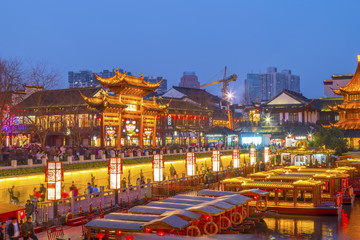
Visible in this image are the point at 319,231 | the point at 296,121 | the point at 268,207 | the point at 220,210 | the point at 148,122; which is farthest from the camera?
the point at 296,121

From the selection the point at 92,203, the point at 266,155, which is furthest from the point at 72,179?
the point at 266,155

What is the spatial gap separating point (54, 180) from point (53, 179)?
0.07 m

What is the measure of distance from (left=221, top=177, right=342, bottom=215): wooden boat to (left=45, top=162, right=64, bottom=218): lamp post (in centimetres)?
1082

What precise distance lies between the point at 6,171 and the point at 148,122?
2508 cm

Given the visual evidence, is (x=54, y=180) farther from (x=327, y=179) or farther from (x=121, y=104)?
(x=121, y=104)

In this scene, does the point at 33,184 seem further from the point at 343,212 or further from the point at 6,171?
the point at 343,212

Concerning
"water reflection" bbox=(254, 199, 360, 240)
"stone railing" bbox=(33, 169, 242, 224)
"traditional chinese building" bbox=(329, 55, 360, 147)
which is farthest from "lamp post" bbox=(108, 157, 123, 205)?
"traditional chinese building" bbox=(329, 55, 360, 147)

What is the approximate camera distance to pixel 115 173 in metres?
26.6

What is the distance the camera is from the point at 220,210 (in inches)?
733

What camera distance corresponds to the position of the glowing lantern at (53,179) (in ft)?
71.5

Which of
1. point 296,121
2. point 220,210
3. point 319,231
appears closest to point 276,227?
point 319,231


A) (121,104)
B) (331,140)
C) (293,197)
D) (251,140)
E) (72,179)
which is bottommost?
(293,197)

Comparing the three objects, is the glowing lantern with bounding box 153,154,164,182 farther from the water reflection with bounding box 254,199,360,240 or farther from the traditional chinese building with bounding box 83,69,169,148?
the traditional chinese building with bounding box 83,69,169,148

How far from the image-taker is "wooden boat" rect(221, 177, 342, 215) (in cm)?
2703
